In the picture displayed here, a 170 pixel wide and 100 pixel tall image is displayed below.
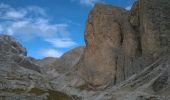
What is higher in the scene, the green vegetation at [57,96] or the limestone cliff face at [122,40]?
the limestone cliff face at [122,40]

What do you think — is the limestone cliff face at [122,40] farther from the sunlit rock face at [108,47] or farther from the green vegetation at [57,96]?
the green vegetation at [57,96]

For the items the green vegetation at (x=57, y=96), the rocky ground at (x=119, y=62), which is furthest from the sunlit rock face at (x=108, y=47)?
the green vegetation at (x=57, y=96)

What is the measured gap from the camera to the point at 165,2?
13462 cm

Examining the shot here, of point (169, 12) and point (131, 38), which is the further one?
point (131, 38)

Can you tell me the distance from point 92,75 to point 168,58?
49313 mm

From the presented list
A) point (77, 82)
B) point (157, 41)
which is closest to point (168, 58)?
point (157, 41)

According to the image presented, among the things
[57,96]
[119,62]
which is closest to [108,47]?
[119,62]

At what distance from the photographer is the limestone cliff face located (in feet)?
419

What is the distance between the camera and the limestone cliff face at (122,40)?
5025 inches

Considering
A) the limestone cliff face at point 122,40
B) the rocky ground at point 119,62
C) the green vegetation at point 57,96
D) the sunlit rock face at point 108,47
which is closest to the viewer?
the rocky ground at point 119,62

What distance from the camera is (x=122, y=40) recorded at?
495 feet

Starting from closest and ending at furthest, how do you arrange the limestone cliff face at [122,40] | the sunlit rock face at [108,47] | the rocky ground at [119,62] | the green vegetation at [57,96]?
1. the rocky ground at [119,62]
2. the limestone cliff face at [122,40]
3. the green vegetation at [57,96]
4. the sunlit rock face at [108,47]

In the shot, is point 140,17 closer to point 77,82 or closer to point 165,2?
point 165,2

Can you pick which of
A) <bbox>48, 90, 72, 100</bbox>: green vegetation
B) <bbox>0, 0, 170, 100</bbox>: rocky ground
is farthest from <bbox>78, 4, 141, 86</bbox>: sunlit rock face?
<bbox>48, 90, 72, 100</bbox>: green vegetation
